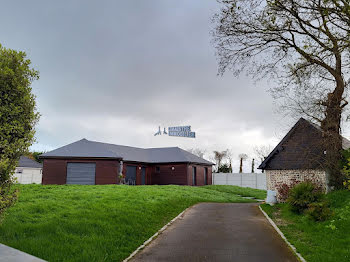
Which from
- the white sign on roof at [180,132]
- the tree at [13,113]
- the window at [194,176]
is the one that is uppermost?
the white sign on roof at [180,132]

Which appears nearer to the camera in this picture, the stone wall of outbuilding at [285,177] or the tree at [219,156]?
the stone wall of outbuilding at [285,177]

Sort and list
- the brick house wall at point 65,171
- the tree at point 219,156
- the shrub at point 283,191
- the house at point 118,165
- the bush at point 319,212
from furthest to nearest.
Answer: the tree at point 219,156
the house at point 118,165
the brick house wall at point 65,171
the shrub at point 283,191
the bush at point 319,212

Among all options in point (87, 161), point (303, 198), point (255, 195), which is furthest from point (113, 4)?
point (255, 195)

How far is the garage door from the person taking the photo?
27.9 meters

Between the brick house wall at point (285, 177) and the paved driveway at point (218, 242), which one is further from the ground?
the brick house wall at point (285, 177)

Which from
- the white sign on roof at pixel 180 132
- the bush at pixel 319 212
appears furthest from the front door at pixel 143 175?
the bush at pixel 319 212

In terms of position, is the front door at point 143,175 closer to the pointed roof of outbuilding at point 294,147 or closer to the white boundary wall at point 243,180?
the white boundary wall at point 243,180

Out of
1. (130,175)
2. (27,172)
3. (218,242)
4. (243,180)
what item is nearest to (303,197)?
(218,242)

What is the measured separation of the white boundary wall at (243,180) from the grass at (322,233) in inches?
945

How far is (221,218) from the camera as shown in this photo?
13719 mm

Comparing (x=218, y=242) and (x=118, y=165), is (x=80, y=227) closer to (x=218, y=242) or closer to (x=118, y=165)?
(x=218, y=242)

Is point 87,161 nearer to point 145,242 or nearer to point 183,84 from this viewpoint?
point 183,84

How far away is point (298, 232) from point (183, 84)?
10976 millimetres

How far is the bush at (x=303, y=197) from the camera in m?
13.4
